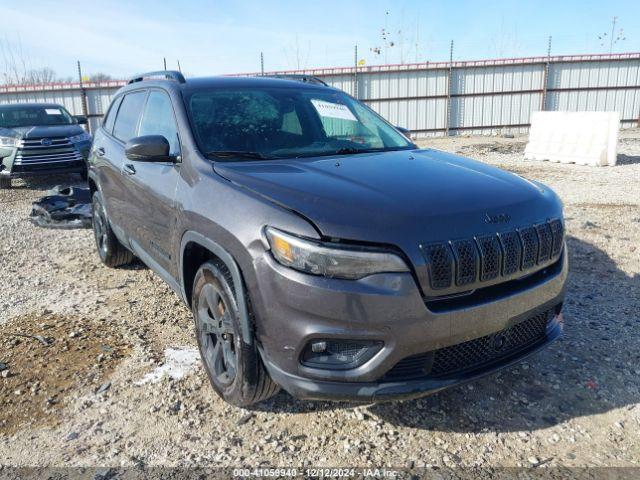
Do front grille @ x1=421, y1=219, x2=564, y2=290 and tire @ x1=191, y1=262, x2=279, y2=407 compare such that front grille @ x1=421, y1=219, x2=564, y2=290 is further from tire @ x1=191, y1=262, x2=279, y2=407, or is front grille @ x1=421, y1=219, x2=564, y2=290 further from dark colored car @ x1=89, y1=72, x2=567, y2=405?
tire @ x1=191, y1=262, x2=279, y2=407

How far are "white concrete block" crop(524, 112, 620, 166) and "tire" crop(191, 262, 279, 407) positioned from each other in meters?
11.3

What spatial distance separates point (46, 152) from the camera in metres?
9.41

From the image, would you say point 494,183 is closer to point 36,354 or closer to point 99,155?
point 36,354

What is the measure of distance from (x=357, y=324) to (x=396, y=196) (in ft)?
2.08

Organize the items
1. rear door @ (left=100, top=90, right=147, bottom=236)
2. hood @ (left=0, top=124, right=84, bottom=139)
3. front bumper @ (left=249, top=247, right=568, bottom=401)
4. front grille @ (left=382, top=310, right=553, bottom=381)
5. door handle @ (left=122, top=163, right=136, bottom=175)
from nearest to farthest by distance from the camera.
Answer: front bumper @ (left=249, top=247, right=568, bottom=401)
front grille @ (left=382, top=310, right=553, bottom=381)
door handle @ (left=122, top=163, right=136, bottom=175)
rear door @ (left=100, top=90, right=147, bottom=236)
hood @ (left=0, top=124, right=84, bottom=139)

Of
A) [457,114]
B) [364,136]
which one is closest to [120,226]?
[364,136]

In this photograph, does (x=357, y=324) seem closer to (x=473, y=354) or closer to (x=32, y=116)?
(x=473, y=354)

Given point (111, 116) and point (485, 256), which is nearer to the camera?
point (485, 256)

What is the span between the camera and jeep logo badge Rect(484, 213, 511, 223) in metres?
2.27

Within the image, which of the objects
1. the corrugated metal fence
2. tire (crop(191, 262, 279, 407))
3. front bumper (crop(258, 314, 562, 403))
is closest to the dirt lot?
tire (crop(191, 262, 279, 407))

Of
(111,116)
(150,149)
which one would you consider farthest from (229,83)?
(111,116)

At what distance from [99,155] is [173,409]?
2.82m

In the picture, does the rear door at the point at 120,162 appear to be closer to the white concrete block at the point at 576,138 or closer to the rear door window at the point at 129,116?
the rear door window at the point at 129,116

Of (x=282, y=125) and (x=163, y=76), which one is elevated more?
(x=163, y=76)
